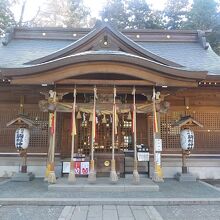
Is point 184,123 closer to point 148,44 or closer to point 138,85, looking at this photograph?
point 138,85

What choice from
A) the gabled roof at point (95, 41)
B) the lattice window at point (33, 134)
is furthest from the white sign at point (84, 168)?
the gabled roof at point (95, 41)

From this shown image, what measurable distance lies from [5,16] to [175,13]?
17097mm

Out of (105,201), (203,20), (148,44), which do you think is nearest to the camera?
(105,201)

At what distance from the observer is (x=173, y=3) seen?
30719 mm

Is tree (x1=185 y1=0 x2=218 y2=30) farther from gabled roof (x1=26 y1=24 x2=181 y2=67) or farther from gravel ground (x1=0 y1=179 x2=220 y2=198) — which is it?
gravel ground (x1=0 y1=179 x2=220 y2=198)

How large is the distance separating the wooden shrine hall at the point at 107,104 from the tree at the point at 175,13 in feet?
55.2

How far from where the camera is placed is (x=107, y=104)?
885 cm

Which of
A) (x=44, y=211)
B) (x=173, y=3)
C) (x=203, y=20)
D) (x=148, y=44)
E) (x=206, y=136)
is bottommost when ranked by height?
(x=44, y=211)

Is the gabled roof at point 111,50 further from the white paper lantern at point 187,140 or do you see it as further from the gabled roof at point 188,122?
the white paper lantern at point 187,140

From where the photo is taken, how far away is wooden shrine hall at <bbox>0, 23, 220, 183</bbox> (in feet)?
27.0

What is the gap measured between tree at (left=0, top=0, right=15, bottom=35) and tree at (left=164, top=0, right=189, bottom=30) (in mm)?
15429

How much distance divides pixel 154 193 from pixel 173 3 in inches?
1094

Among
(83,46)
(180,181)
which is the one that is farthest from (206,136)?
(83,46)

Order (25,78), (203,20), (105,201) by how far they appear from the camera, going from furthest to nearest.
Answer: (203,20)
(25,78)
(105,201)
